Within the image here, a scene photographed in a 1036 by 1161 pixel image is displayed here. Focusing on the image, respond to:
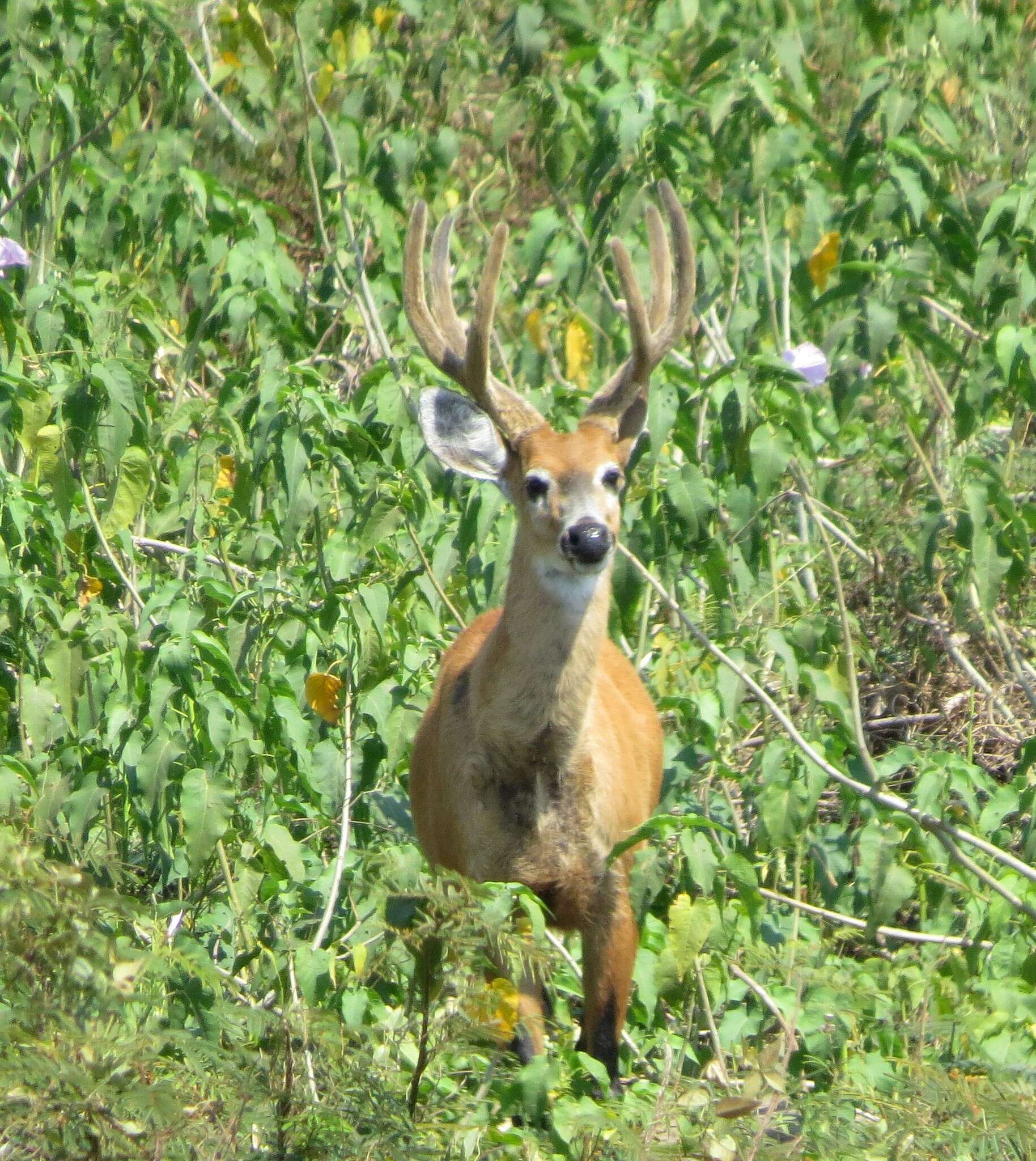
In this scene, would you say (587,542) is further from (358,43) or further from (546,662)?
(358,43)

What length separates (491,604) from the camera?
6.16 metres

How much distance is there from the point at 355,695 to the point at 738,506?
130cm

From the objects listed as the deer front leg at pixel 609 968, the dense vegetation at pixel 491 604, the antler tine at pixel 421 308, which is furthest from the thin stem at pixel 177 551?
the deer front leg at pixel 609 968

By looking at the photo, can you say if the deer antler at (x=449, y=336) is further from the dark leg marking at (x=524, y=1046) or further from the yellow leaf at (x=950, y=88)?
the yellow leaf at (x=950, y=88)

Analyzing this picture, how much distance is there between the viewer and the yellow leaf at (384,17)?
7328 mm

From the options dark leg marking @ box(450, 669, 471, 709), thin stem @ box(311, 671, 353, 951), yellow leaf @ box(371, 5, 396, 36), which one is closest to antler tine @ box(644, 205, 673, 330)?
dark leg marking @ box(450, 669, 471, 709)

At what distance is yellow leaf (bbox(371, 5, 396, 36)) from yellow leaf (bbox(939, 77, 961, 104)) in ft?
7.82

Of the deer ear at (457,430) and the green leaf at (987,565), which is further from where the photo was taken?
the deer ear at (457,430)

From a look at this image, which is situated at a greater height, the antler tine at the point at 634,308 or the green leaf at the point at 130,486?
the antler tine at the point at 634,308

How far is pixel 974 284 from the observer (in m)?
5.08

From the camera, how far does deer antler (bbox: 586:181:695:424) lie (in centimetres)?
502

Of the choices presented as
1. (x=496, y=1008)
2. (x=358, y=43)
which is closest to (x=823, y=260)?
(x=358, y=43)

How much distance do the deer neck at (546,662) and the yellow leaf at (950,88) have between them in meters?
2.81

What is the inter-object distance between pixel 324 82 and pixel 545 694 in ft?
12.7
